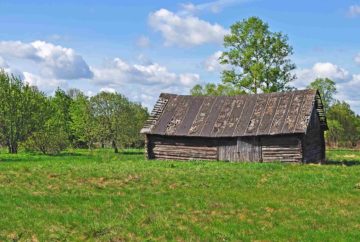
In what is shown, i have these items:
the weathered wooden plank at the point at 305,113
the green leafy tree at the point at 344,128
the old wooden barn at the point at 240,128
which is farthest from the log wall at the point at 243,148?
the green leafy tree at the point at 344,128

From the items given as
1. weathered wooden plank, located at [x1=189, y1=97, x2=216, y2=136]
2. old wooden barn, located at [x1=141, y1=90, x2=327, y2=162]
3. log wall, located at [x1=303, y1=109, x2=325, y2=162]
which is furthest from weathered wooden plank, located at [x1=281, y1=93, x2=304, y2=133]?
weathered wooden plank, located at [x1=189, y1=97, x2=216, y2=136]

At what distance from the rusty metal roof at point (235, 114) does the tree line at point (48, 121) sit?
12.5 m

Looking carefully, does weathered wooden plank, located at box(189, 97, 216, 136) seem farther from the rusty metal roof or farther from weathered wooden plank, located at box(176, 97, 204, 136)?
weathered wooden plank, located at box(176, 97, 204, 136)

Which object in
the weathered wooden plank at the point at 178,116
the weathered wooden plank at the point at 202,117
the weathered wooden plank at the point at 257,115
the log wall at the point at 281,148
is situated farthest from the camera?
the weathered wooden plank at the point at 178,116

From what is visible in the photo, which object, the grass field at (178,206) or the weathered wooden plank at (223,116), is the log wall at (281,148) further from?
the grass field at (178,206)

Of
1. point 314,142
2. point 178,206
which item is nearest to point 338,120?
point 314,142

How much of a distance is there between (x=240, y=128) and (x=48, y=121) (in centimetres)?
Result: 2807

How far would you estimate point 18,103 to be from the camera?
5428 centimetres

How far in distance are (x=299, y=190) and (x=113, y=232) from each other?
11238mm

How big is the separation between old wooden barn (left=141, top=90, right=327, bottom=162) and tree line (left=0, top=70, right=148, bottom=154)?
42.1 feet

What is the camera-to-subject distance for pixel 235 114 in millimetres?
43500

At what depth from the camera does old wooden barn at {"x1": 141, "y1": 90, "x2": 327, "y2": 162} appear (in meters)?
39.6

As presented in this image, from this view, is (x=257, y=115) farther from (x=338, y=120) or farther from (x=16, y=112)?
(x=338, y=120)

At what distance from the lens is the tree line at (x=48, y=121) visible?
168ft
